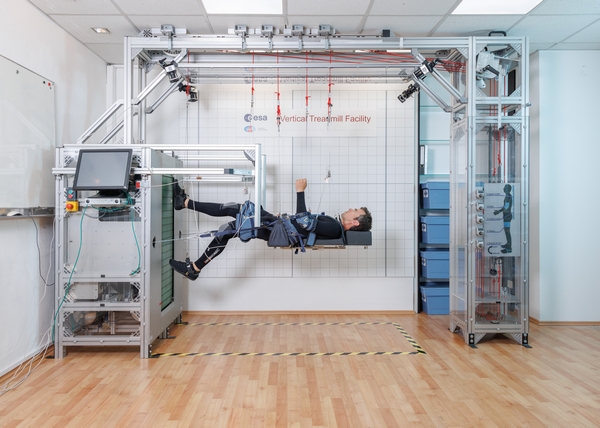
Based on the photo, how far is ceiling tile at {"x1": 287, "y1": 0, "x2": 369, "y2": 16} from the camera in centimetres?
329

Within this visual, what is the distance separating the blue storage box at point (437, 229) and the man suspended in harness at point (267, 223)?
120 cm

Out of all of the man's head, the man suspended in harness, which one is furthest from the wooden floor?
the man's head

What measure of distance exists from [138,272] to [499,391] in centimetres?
291

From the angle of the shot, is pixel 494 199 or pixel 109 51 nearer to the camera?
pixel 494 199

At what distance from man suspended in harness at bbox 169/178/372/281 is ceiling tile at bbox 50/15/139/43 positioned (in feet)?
5.11

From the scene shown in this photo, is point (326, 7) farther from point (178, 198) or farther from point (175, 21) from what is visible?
point (178, 198)

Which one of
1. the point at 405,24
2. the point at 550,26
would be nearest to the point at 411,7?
the point at 405,24

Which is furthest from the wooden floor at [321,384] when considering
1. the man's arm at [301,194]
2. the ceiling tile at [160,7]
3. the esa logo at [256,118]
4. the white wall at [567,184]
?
the ceiling tile at [160,7]

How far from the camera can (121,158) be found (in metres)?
3.29

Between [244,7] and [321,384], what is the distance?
10.1ft

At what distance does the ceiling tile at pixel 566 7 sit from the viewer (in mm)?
3303

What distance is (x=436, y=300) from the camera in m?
4.75

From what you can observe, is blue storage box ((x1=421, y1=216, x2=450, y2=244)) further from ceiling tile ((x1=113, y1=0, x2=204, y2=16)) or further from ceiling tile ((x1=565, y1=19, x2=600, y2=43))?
ceiling tile ((x1=113, y1=0, x2=204, y2=16))

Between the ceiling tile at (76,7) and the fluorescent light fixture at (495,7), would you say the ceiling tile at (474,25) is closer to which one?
the fluorescent light fixture at (495,7)
